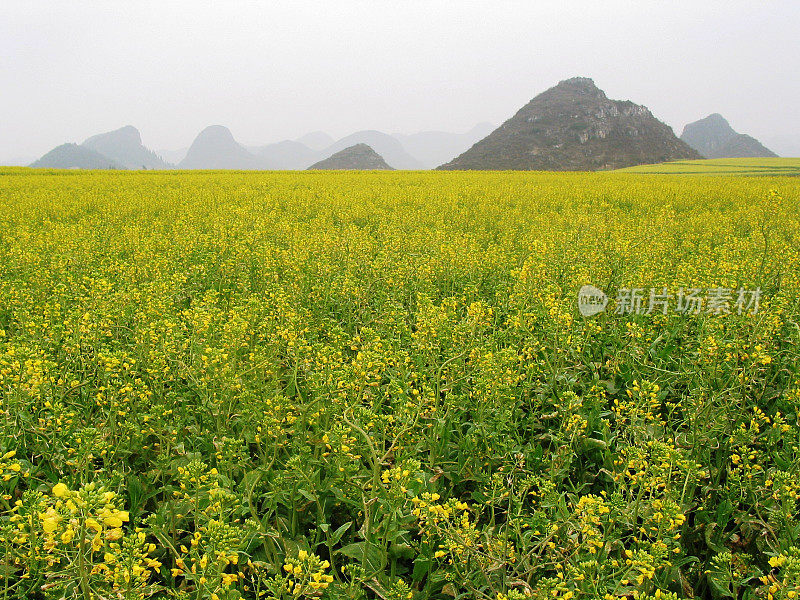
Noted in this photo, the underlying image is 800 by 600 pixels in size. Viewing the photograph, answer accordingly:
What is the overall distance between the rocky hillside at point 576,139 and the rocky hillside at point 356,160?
71.8 feet

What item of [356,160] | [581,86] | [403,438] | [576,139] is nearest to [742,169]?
[403,438]

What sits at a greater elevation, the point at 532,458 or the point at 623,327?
the point at 623,327

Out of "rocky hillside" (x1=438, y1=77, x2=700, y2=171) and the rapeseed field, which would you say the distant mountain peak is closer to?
"rocky hillside" (x1=438, y1=77, x2=700, y2=171)

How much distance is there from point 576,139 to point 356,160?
52.2 meters

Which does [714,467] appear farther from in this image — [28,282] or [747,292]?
[28,282]

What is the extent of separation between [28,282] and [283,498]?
14.7 feet

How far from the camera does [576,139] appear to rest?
109250 mm

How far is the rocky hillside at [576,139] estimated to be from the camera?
327ft

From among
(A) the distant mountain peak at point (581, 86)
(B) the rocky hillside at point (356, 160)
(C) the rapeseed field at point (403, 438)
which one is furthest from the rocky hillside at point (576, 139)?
(C) the rapeseed field at point (403, 438)

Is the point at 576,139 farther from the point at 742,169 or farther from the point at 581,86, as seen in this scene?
the point at 742,169

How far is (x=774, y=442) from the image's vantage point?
8.96ft

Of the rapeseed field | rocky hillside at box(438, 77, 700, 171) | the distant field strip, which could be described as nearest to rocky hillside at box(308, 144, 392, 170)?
rocky hillside at box(438, 77, 700, 171)

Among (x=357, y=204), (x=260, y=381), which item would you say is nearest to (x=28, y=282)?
(x=260, y=381)

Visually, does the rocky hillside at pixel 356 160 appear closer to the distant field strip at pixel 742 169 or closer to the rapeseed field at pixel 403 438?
the distant field strip at pixel 742 169
